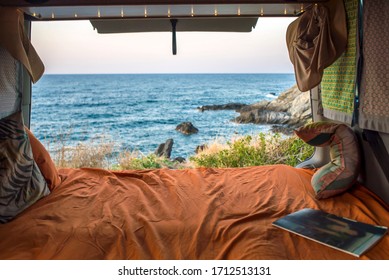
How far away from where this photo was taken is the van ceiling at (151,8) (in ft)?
6.76

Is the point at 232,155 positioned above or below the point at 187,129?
above

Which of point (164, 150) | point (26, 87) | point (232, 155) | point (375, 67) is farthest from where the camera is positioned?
point (164, 150)

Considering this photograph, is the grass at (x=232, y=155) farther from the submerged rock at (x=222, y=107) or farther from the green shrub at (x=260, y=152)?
the submerged rock at (x=222, y=107)

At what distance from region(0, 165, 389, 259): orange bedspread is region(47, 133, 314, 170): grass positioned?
1381 mm

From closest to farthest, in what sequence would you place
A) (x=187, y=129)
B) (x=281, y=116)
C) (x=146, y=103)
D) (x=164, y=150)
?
(x=164, y=150)
(x=281, y=116)
(x=187, y=129)
(x=146, y=103)

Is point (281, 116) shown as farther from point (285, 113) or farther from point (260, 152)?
point (260, 152)

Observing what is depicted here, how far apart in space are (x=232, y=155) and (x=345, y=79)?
74.1 inches

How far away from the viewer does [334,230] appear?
1.40m

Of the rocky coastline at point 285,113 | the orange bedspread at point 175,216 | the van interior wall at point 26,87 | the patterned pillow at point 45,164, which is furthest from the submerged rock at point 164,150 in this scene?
the patterned pillow at point 45,164

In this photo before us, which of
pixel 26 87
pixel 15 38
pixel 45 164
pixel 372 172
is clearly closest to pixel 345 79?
pixel 372 172

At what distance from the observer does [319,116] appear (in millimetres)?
2768

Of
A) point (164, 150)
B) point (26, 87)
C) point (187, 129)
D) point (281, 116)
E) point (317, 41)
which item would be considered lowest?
point (187, 129)

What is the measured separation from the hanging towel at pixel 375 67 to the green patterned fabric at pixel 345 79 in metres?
0.12
